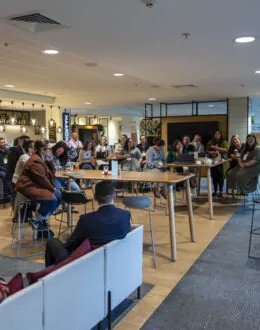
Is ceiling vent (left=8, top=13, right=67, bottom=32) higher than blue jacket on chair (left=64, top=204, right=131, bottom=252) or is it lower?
higher

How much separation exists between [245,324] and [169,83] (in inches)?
213

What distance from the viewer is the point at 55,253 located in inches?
98.3

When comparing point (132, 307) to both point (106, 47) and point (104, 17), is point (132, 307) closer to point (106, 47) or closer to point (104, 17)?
point (104, 17)

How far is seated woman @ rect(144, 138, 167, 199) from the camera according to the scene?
681 cm

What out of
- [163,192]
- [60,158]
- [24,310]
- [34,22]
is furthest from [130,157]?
[24,310]

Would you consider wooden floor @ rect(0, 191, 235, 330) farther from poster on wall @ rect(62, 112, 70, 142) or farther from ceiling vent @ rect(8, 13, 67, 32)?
poster on wall @ rect(62, 112, 70, 142)

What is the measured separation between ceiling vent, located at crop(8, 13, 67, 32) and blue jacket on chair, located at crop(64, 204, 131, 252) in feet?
5.80

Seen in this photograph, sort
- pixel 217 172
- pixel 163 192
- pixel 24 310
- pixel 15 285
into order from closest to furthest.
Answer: pixel 24 310
pixel 15 285
pixel 163 192
pixel 217 172

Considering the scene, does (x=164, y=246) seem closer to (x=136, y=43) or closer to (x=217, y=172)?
(x=136, y=43)

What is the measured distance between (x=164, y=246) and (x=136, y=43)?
2459 mm

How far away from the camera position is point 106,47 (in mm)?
4188

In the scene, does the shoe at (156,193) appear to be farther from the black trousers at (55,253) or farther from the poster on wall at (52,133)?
the poster on wall at (52,133)

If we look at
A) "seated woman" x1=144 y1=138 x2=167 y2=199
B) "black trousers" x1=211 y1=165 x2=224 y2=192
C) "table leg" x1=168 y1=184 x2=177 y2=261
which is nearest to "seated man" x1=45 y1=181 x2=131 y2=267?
"table leg" x1=168 y1=184 x2=177 y2=261

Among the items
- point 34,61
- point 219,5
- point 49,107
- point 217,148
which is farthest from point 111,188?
point 49,107
